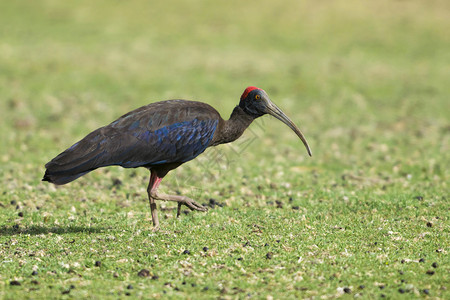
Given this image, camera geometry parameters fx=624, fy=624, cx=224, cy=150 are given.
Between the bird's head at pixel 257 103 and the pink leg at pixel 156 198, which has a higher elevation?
the bird's head at pixel 257 103

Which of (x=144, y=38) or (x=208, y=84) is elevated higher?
(x=144, y=38)

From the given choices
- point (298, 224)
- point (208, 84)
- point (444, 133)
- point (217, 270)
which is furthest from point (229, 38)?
point (217, 270)

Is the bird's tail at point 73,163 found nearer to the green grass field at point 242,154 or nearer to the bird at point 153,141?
the bird at point 153,141

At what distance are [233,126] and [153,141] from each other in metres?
1.57

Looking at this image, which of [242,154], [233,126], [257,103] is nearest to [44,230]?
[233,126]

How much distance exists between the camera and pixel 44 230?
34.9 ft

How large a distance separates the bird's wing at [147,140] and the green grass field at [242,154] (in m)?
1.24

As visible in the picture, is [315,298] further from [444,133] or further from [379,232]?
[444,133]

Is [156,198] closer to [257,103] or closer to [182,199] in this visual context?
[182,199]

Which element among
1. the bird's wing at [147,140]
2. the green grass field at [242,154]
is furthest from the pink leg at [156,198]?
the bird's wing at [147,140]

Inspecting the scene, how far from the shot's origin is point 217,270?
8.49 m

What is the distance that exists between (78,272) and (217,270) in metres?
1.87

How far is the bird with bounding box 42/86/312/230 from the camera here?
956 cm

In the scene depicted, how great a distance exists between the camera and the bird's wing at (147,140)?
9586mm
